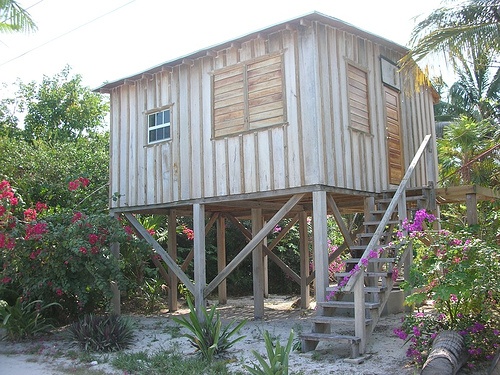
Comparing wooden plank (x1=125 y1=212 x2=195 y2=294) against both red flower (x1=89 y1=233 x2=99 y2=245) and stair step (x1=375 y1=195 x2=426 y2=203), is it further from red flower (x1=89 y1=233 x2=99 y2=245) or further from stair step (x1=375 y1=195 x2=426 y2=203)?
stair step (x1=375 y1=195 x2=426 y2=203)

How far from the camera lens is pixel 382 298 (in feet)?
26.4

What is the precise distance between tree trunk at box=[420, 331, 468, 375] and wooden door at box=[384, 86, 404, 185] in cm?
486

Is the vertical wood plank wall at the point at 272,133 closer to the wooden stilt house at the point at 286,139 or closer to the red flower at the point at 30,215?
the wooden stilt house at the point at 286,139

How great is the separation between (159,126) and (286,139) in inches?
135

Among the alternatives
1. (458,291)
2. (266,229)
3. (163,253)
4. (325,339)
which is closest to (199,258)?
(163,253)

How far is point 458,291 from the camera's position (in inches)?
252

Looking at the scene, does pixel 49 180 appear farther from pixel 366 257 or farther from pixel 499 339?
pixel 499 339

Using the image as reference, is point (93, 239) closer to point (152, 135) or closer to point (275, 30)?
point (152, 135)

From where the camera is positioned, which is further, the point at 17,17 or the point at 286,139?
the point at 17,17

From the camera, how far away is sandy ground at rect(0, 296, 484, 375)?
6973 millimetres

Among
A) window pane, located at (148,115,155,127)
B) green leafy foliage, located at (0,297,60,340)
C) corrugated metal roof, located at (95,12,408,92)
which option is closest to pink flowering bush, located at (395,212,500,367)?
corrugated metal roof, located at (95,12,408,92)

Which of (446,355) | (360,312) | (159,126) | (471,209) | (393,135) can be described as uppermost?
(159,126)

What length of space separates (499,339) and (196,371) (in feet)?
12.3

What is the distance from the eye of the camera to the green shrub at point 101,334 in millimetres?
8839
